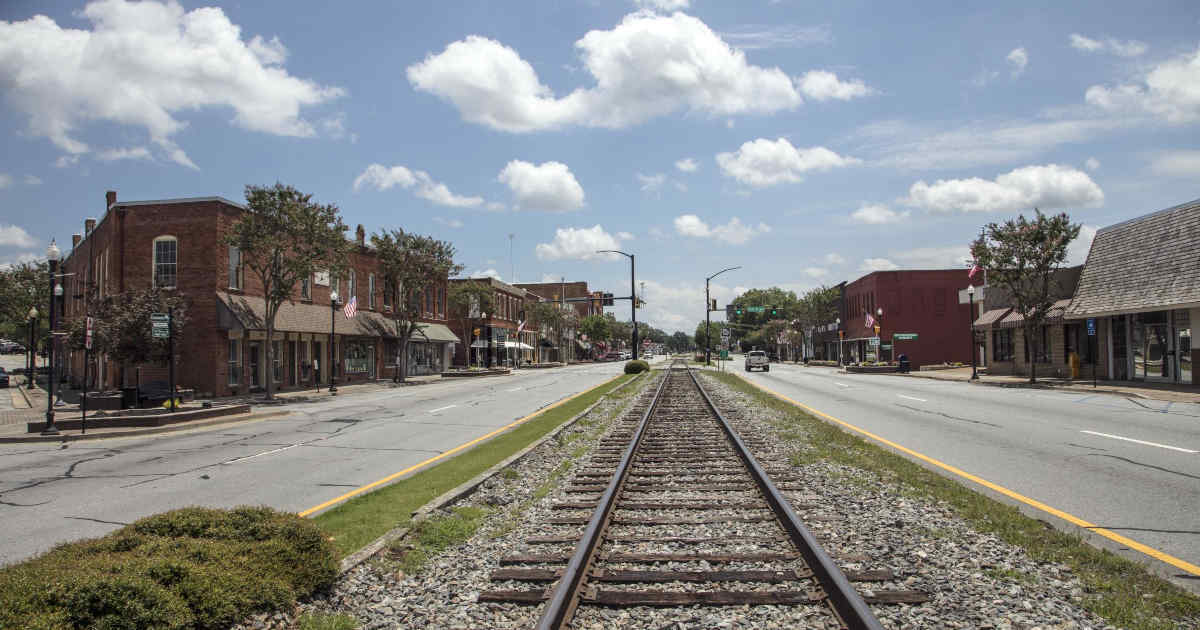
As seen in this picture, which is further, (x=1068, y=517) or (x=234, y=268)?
(x=234, y=268)

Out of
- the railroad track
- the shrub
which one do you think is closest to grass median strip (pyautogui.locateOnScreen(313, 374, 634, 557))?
the railroad track

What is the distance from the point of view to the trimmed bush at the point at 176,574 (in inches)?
152

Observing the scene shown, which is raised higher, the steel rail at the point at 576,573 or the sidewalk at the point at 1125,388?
the steel rail at the point at 576,573

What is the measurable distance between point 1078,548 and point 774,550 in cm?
248

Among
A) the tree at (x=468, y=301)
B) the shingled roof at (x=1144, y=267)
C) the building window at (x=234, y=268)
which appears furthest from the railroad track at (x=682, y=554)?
the tree at (x=468, y=301)

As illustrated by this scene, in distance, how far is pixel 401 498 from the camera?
28.5 ft

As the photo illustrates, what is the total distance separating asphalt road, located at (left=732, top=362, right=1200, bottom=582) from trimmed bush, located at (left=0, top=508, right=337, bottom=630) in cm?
667

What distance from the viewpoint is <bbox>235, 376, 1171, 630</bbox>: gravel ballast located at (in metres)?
4.61

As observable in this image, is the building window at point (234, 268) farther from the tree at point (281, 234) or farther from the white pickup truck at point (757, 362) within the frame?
the white pickup truck at point (757, 362)

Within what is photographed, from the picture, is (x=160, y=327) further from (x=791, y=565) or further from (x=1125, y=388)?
(x=1125, y=388)

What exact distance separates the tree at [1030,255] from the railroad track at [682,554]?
91.4 feet

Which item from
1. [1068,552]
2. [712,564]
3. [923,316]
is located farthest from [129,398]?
[923,316]

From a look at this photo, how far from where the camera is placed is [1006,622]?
451 cm

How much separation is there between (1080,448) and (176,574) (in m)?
12.9
